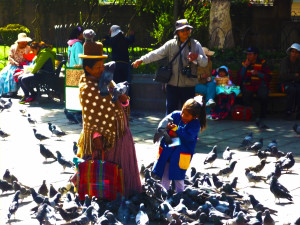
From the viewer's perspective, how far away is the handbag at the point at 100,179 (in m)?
6.14

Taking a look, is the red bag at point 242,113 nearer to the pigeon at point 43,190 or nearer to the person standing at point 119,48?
the person standing at point 119,48

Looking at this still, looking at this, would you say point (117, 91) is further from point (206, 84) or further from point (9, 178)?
point (206, 84)

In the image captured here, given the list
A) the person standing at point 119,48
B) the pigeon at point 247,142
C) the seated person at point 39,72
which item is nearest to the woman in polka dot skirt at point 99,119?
the pigeon at point 247,142

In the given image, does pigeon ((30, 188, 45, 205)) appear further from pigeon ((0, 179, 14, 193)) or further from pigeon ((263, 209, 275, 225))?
pigeon ((263, 209, 275, 225))

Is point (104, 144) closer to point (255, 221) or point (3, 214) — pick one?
point (3, 214)

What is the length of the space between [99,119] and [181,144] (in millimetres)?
894

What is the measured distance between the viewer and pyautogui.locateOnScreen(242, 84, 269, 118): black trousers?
39.1 ft

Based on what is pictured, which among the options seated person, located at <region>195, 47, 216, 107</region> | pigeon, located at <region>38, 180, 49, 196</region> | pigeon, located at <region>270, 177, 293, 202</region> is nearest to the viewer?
pigeon, located at <region>270, 177, 293, 202</region>

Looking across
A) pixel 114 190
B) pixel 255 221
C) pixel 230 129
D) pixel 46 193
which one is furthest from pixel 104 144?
pixel 230 129

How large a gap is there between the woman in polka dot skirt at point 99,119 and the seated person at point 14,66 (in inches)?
356

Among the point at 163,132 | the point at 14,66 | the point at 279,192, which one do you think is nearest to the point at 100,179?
the point at 163,132

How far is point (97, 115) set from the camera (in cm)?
611

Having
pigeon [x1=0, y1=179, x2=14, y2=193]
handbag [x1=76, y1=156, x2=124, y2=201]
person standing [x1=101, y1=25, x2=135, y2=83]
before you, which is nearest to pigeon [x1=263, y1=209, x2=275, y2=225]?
handbag [x1=76, y1=156, x2=124, y2=201]

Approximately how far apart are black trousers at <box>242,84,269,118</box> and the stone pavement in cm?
24
